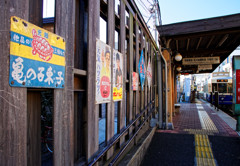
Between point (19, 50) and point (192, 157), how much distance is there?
455 centimetres

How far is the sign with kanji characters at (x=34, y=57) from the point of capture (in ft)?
4.10

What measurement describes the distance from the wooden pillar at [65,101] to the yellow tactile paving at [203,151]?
11.3 feet

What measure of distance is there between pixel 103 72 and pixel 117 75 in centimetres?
60

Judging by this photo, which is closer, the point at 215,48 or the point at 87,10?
the point at 87,10

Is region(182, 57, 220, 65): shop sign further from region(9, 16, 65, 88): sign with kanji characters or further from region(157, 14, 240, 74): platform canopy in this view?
region(9, 16, 65, 88): sign with kanji characters

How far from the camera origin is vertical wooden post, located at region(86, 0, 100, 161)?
7.25ft

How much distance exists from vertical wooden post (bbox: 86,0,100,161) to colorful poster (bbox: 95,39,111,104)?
0.11 m

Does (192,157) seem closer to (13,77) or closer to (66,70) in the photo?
(66,70)

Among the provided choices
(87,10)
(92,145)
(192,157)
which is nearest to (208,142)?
(192,157)

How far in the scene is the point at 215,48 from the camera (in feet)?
31.0

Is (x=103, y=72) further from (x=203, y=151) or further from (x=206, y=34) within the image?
(x=206, y=34)

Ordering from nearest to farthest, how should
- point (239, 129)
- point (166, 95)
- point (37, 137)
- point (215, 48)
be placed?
point (37, 137), point (239, 129), point (166, 95), point (215, 48)

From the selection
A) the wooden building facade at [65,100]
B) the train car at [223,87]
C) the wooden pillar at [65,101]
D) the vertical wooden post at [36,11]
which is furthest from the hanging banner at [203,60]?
the vertical wooden post at [36,11]

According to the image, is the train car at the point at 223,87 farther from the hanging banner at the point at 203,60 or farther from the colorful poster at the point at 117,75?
the colorful poster at the point at 117,75
